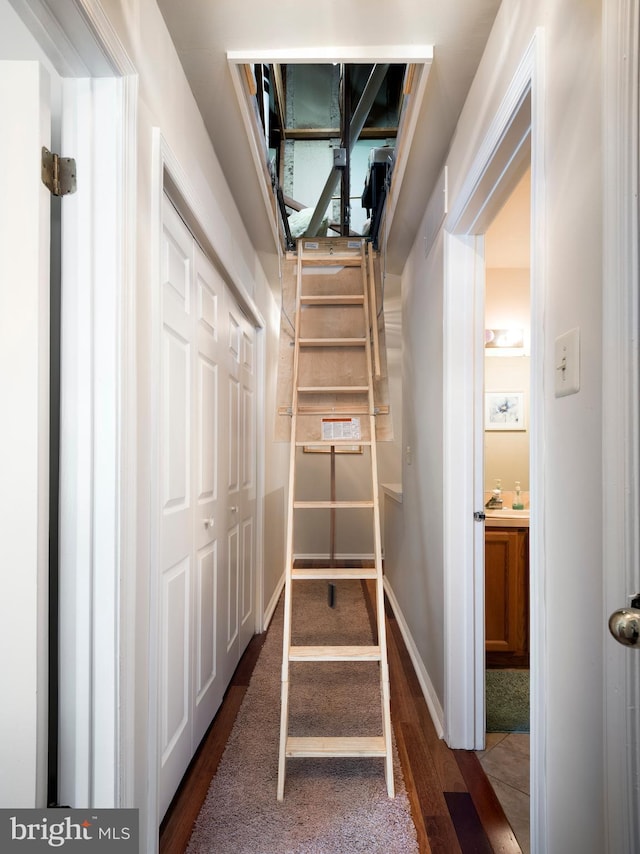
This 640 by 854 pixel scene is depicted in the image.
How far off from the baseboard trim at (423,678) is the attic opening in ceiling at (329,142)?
2474mm

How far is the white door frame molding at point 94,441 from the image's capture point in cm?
111

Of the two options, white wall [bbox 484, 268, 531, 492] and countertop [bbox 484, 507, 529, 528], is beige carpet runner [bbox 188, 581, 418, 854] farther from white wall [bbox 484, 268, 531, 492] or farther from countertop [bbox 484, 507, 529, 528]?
white wall [bbox 484, 268, 531, 492]

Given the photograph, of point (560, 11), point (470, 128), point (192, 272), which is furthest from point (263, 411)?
point (560, 11)

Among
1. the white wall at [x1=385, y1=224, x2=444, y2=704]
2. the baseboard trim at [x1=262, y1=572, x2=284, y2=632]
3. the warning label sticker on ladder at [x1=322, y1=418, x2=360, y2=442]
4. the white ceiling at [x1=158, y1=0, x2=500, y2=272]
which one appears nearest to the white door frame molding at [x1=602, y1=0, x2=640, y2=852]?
the white ceiling at [x1=158, y1=0, x2=500, y2=272]

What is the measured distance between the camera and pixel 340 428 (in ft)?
7.70

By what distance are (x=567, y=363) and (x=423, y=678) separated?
6.68 feet

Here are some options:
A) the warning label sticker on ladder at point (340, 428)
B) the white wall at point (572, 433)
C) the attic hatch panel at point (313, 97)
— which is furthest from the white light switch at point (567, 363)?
the attic hatch panel at point (313, 97)

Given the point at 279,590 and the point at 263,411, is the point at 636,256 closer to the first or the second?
the point at 263,411

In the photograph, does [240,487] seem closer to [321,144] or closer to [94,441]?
[94,441]

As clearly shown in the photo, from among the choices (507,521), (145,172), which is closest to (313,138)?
(145,172)

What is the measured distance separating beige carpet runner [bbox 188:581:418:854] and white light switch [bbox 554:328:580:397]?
140 cm

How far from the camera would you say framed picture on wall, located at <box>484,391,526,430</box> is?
3.28m

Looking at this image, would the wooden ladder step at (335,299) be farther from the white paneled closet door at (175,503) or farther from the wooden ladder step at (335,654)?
the wooden ladder step at (335,654)

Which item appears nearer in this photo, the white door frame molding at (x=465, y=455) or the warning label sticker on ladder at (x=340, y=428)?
the white door frame molding at (x=465, y=455)
